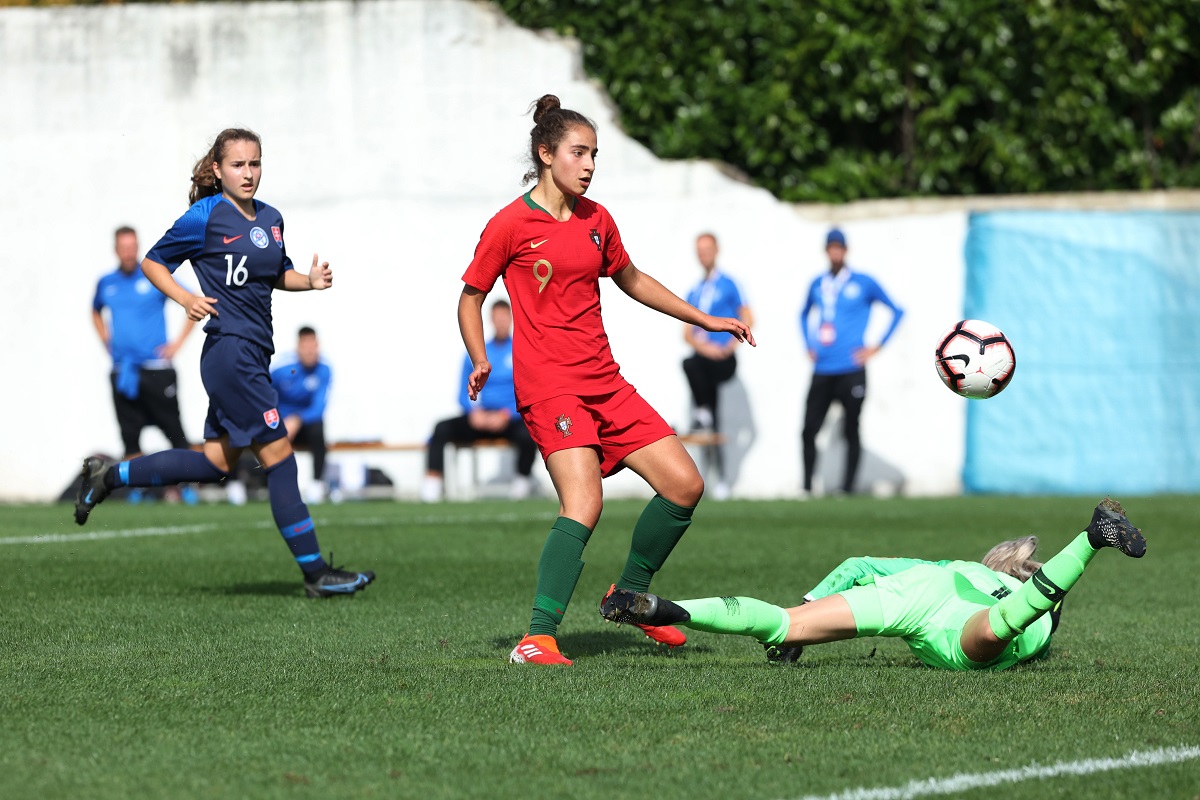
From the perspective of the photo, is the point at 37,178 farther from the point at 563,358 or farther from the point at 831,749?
the point at 831,749

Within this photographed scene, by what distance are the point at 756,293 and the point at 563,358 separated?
11446 mm

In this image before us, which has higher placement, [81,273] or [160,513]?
[81,273]

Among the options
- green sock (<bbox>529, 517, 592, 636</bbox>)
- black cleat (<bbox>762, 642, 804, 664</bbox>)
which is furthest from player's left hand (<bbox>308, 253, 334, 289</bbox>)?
black cleat (<bbox>762, 642, 804, 664</bbox>)

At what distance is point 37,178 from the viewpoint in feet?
57.2

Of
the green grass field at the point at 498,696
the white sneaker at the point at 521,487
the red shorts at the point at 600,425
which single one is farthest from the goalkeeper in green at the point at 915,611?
the white sneaker at the point at 521,487

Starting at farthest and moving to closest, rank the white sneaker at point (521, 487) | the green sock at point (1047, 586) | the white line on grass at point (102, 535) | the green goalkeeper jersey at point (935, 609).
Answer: the white sneaker at point (521, 487)
the white line on grass at point (102, 535)
the green goalkeeper jersey at point (935, 609)
the green sock at point (1047, 586)

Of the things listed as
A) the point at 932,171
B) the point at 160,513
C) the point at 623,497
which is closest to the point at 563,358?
the point at 160,513

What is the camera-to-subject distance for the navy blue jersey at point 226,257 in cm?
727

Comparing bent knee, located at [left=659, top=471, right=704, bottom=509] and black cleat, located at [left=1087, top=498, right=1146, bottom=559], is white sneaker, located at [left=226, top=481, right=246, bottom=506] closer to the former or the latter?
bent knee, located at [left=659, top=471, right=704, bottom=509]

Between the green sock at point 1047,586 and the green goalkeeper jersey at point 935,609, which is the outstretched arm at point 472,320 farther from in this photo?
the green sock at point 1047,586

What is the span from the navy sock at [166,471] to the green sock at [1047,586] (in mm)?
3841

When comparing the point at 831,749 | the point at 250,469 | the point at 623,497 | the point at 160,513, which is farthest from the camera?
the point at 623,497

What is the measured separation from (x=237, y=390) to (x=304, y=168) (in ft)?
34.8

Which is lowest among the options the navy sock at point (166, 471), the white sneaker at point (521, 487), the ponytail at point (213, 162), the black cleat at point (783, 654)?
the white sneaker at point (521, 487)
